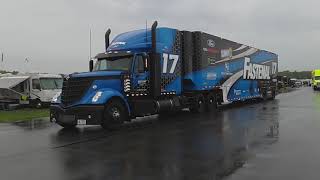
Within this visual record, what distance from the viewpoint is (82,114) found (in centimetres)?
1495

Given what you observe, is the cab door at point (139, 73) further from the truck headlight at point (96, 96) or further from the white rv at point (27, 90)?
the white rv at point (27, 90)

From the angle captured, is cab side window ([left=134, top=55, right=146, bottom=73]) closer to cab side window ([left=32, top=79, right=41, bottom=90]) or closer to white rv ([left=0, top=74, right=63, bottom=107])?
white rv ([left=0, top=74, right=63, bottom=107])

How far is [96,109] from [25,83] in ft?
53.6

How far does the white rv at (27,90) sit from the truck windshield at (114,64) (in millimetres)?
12781

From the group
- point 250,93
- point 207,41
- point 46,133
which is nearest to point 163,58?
point 207,41

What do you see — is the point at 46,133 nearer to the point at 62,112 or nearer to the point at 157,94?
the point at 62,112

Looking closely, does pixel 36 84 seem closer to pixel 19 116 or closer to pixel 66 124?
pixel 19 116

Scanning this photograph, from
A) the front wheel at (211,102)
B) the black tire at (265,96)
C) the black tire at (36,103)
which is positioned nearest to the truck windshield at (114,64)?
the front wheel at (211,102)

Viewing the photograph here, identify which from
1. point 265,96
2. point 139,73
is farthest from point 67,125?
point 265,96

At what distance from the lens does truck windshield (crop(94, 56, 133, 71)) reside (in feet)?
55.7

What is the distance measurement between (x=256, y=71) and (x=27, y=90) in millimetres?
15045

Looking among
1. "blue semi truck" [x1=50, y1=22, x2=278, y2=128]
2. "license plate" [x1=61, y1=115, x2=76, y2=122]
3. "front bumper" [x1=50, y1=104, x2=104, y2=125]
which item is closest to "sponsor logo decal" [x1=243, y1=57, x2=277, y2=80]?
"blue semi truck" [x1=50, y1=22, x2=278, y2=128]

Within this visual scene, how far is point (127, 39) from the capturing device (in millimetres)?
18375

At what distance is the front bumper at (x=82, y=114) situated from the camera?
48.6 ft
